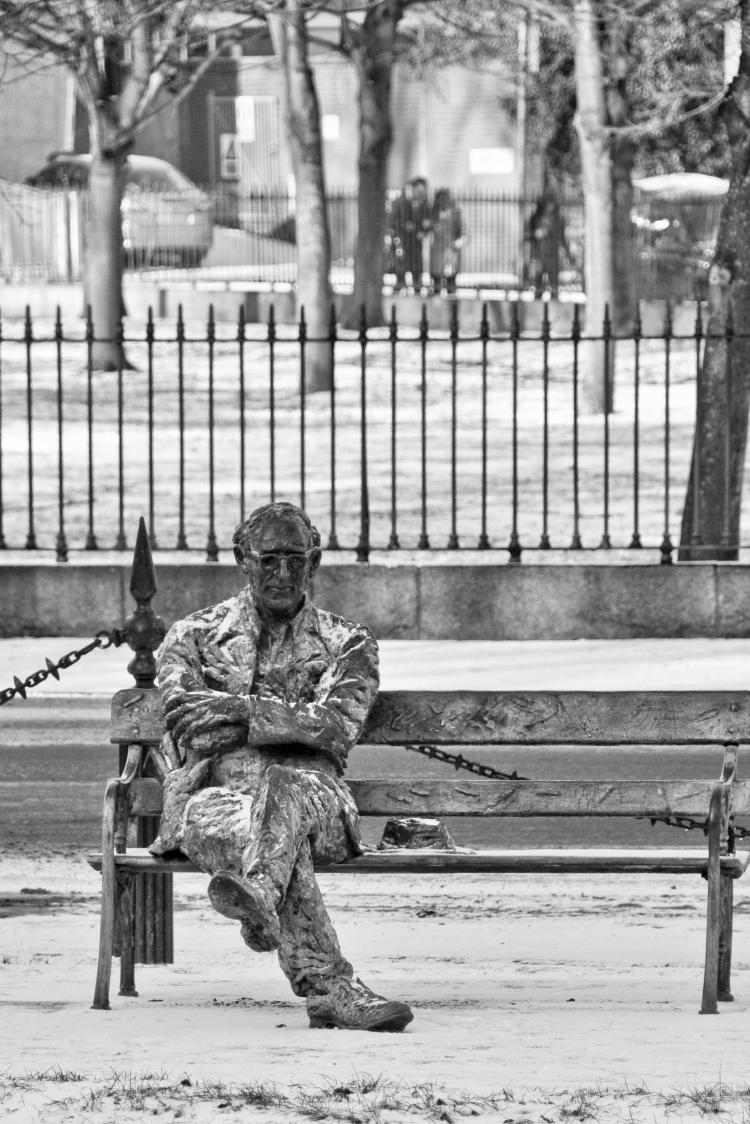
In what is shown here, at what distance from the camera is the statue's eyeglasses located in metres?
6.02

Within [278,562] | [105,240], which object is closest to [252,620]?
[278,562]

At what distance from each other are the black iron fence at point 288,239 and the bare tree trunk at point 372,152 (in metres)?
5.37

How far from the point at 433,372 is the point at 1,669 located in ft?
52.8

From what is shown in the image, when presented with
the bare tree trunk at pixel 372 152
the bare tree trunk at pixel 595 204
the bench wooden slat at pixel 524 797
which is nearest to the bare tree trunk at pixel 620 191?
the bare tree trunk at pixel 595 204

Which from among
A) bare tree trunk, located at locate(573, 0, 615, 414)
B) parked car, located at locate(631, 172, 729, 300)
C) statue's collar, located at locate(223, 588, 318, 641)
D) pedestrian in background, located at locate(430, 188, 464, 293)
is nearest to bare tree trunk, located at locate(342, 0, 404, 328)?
bare tree trunk, located at locate(573, 0, 615, 414)

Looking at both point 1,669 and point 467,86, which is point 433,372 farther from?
point 467,86

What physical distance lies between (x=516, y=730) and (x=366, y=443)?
33.0 ft

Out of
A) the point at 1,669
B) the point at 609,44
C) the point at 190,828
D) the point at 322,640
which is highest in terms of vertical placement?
the point at 609,44

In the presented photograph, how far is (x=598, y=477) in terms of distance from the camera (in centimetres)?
2100

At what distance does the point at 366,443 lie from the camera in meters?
16.3

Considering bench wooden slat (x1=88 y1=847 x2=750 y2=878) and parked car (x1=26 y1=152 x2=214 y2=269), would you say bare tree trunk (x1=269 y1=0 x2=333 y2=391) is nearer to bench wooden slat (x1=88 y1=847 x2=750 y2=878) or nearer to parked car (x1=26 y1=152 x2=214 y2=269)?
parked car (x1=26 y1=152 x2=214 y2=269)

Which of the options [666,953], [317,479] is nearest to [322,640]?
[666,953]

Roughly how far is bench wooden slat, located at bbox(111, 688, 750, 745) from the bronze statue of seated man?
0.24 metres

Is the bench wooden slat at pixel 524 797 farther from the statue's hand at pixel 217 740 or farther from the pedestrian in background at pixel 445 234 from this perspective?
the pedestrian in background at pixel 445 234
